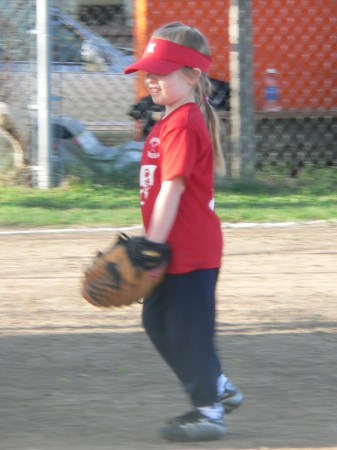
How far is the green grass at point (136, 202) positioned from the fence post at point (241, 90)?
24 cm

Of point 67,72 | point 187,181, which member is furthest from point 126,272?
point 67,72

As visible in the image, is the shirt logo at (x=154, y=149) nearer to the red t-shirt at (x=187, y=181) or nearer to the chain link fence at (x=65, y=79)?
the red t-shirt at (x=187, y=181)

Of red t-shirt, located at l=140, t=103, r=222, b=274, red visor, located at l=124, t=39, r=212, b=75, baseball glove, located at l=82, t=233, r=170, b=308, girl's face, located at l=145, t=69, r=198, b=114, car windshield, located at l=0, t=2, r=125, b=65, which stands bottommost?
baseball glove, located at l=82, t=233, r=170, b=308

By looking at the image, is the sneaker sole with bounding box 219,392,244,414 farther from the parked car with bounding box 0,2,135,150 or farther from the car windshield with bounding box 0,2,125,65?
the car windshield with bounding box 0,2,125,65

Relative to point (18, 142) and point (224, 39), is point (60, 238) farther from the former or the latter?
point (224, 39)

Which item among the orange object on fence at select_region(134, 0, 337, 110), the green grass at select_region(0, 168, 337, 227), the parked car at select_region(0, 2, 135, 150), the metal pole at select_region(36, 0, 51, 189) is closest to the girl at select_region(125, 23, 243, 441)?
the green grass at select_region(0, 168, 337, 227)

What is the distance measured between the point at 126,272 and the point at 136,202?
5.16m

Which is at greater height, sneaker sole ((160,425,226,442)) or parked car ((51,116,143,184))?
parked car ((51,116,143,184))

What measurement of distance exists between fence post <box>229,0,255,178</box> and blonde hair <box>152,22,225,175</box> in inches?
215

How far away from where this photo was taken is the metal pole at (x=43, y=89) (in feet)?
30.5

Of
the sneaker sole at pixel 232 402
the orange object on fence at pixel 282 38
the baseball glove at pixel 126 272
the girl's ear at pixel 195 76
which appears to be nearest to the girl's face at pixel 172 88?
the girl's ear at pixel 195 76

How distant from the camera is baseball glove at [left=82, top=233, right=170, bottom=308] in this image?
383 centimetres

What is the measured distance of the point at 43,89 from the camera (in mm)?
9312

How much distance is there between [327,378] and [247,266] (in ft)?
7.21
